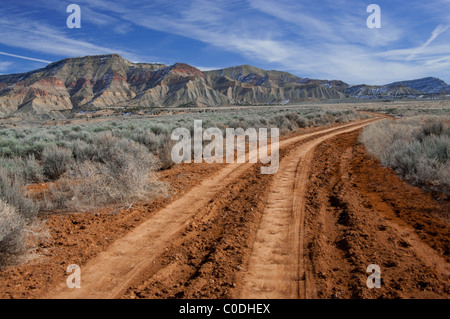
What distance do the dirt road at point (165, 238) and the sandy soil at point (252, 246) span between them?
0.02m

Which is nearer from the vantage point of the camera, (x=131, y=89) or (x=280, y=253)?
(x=280, y=253)

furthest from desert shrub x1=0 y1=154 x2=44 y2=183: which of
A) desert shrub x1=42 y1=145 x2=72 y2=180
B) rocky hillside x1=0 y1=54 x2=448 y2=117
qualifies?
rocky hillside x1=0 y1=54 x2=448 y2=117

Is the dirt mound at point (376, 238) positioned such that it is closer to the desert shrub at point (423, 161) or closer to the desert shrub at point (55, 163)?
the desert shrub at point (423, 161)

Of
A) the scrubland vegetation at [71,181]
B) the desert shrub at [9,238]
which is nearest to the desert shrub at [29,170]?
the scrubland vegetation at [71,181]

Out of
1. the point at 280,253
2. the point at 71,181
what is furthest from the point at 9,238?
the point at 280,253

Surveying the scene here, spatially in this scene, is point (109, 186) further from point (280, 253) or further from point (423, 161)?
point (423, 161)

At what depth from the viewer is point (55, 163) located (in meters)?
8.66

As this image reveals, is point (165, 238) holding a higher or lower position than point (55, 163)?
lower

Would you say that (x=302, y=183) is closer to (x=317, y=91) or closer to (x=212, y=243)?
(x=212, y=243)

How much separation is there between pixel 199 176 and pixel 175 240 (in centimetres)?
428

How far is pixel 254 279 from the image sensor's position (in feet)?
11.6

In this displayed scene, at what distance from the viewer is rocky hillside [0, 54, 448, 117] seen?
12239cm

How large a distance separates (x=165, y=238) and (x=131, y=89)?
16331 centimetres
